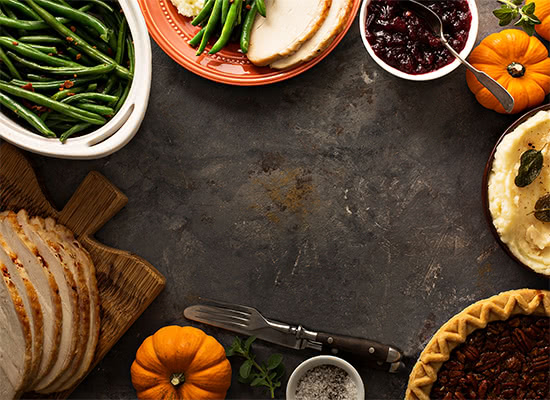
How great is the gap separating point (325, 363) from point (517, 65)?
2.25 m

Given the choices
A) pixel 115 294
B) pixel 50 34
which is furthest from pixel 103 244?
pixel 50 34

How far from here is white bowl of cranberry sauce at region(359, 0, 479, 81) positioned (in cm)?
346

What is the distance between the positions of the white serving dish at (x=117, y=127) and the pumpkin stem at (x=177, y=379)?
4.84 feet

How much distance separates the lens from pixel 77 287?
3.57m

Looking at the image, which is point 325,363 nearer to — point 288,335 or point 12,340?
point 288,335

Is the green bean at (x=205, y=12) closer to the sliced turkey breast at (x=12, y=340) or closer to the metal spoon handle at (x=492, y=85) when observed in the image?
the metal spoon handle at (x=492, y=85)

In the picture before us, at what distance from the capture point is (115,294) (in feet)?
12.3

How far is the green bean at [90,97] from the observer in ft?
11.0

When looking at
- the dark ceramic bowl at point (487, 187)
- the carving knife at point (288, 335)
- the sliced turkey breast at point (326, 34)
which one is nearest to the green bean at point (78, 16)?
the sliced turkey breast at point (326, 34)

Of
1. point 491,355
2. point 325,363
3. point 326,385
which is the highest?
point 325,363

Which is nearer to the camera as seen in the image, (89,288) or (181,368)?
(181,368)

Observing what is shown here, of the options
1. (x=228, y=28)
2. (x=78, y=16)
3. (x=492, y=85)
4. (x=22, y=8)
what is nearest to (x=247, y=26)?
(x=228, y=28)

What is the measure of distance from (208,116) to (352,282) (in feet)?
5.02

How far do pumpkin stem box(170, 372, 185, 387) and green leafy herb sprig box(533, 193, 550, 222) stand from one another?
2.46 metres
